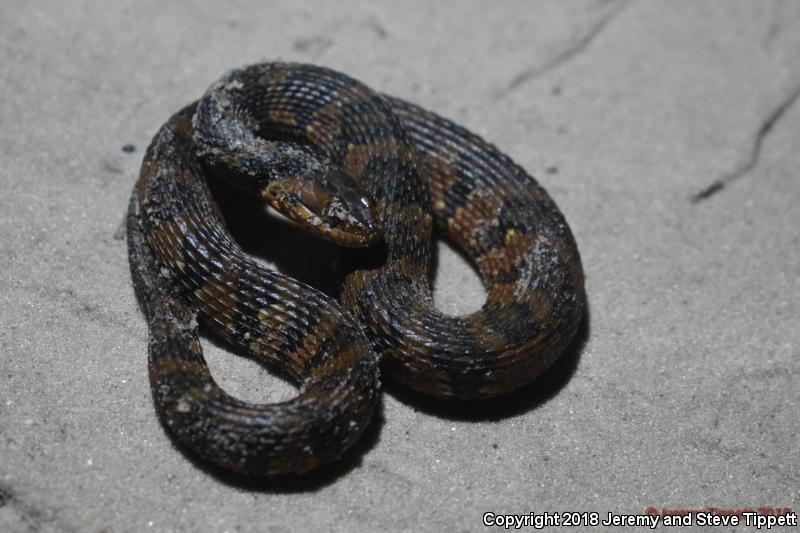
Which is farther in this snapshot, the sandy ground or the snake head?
the snake head

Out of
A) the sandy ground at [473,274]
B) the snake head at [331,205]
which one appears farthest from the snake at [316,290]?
the sandy ground at [473,274]

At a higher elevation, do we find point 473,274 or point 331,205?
point 331,205

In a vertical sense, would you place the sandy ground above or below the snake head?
below

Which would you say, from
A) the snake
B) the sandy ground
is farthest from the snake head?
the sandy ground

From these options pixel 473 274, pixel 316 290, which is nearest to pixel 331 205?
pixel 316 290

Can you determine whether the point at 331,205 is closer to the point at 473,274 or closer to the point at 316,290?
the point at 316,290

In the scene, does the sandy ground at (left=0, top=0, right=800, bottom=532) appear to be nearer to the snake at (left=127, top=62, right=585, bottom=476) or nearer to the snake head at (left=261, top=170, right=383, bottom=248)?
the snake at (left=127, top=62, right=585, bottom=476)
